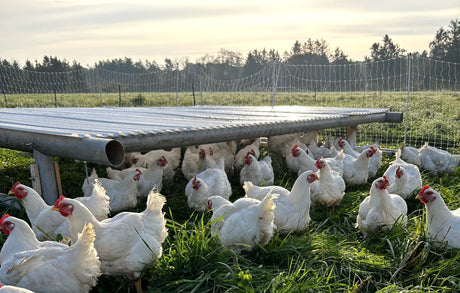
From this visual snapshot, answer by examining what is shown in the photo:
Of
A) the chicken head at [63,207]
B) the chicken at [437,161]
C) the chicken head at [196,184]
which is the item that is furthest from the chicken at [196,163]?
the chicken at [437,161]

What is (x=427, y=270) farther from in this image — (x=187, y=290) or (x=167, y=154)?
(x=167, y=154)

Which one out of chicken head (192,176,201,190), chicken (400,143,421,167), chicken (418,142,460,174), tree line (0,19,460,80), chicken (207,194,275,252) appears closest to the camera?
chicken (207,194,275,252)

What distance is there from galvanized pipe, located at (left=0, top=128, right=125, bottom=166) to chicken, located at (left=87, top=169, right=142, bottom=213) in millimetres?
1051

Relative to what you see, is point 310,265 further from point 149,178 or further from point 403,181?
point 149,178

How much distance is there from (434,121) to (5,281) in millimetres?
11537

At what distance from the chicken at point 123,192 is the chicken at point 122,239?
58.5 inches

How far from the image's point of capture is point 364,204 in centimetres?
379

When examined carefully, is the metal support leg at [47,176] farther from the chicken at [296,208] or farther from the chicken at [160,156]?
the chicken at [296,208]

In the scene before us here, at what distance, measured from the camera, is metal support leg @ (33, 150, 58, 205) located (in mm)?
3758

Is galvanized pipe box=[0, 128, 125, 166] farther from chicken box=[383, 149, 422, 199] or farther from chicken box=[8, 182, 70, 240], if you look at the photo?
chicken box=[383, 149, 422, 199]

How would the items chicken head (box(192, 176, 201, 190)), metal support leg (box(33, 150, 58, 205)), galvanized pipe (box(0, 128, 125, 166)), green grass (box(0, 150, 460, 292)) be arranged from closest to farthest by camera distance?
green grass (box(0, 150, 460, 292))
galvanized pipe (box(0, 128, 125, 166))
metal support leg (box(33, 150, 58, 205))
chicken head (box(192, 176, 201, 190))

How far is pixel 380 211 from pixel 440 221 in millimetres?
523

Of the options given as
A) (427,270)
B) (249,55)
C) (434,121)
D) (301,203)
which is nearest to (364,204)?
(301,203)

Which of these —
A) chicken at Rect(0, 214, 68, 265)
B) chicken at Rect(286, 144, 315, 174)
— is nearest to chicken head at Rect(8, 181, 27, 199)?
chicken at Rect(0, 214, 68, 265)
